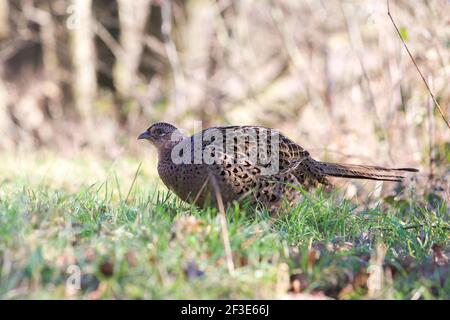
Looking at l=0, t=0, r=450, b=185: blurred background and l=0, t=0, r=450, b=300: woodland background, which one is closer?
l=0, t=0, r=450, b=300: woodland background

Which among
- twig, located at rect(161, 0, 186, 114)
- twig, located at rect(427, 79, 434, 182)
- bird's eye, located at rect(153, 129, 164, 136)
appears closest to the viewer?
bird's eye, located at rect(153, 129, 164, 136)

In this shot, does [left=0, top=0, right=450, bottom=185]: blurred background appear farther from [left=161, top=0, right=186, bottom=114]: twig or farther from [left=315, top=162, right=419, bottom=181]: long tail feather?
[left=315, top=162, right=419, bottom=181]: long tail feather

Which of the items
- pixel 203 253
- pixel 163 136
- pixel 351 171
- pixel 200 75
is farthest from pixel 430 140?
pixel 200 75

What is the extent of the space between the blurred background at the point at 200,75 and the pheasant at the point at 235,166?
8.19 feet

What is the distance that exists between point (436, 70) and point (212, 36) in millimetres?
4764

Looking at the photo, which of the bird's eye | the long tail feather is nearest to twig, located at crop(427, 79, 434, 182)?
the long tail feather

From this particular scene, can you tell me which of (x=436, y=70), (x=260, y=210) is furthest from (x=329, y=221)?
(x=436, y=70)

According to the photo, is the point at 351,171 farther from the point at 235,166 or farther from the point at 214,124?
the point at 214,124

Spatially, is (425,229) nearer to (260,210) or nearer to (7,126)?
(260,210)

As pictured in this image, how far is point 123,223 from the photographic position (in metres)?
4.02

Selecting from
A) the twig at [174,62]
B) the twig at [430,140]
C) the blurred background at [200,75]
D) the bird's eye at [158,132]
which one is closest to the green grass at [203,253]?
the bird's eye at [158,132]

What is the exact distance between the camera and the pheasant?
15.6 ft

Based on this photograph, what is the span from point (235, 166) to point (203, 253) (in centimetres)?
141

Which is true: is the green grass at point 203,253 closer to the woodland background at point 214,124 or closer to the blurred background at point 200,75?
the woodland background at point 214,124
